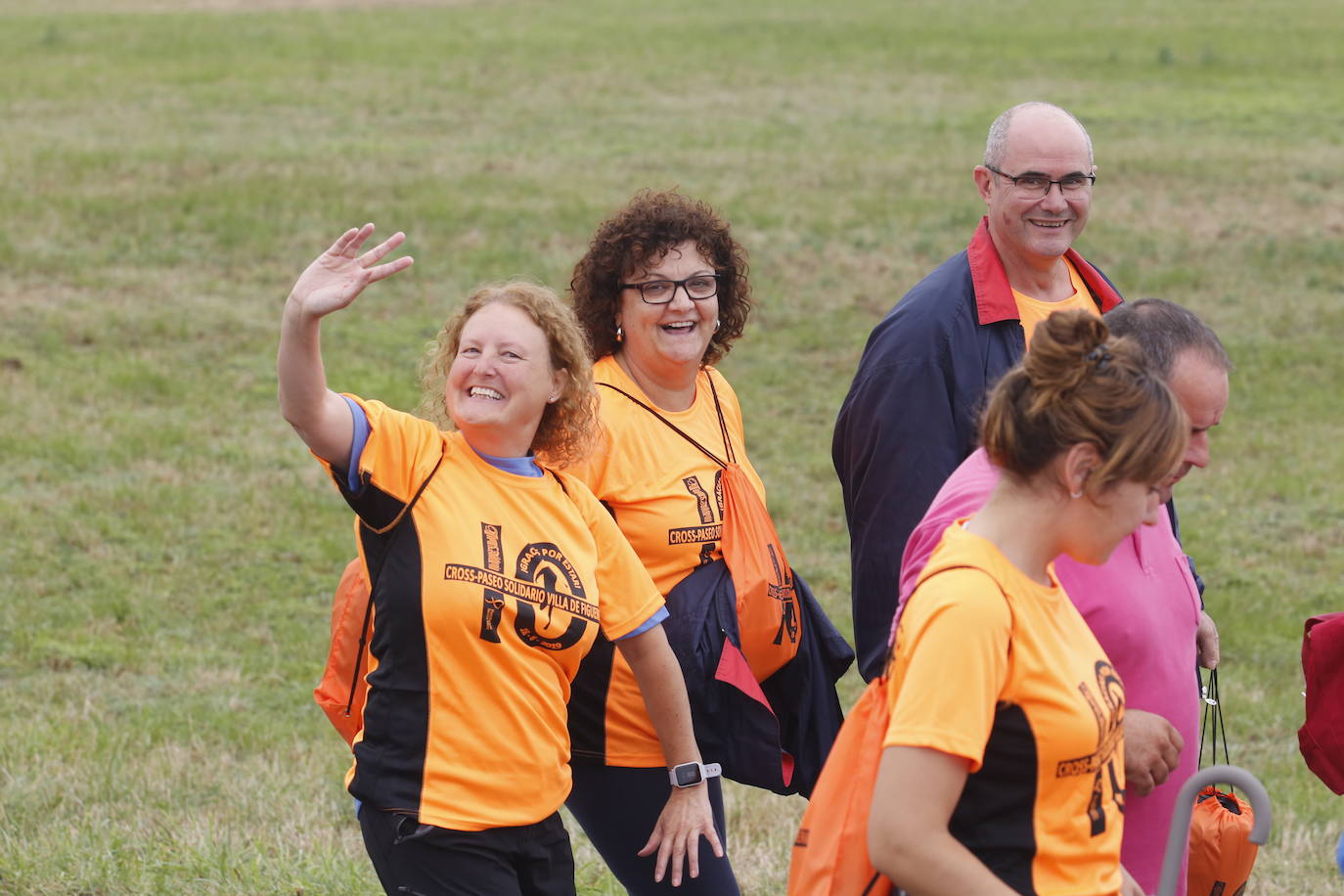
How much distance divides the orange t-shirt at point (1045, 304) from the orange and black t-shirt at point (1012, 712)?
1484mm

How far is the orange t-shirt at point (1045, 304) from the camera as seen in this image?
13.4ft

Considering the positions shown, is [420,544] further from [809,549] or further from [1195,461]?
[809,549]

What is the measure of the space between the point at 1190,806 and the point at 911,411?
4.35 ft

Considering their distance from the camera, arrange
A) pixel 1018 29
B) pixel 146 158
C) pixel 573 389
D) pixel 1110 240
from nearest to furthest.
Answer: pixel 573 389
pixel 1110 240
pixel 146 158
pixel 1018 29

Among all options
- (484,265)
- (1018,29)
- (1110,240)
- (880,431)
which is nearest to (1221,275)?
(1110,240)

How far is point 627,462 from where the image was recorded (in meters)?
4.00

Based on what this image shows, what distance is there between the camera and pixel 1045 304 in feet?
13.7

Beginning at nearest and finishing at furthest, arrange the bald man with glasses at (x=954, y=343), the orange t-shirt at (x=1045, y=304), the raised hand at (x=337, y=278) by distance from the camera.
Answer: the raised hand at (x=337, y=278) < the bald man with glasses at (x=954, y=343) < the orange t-shirt at (x=1045, y=304)

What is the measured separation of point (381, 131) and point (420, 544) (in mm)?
18653

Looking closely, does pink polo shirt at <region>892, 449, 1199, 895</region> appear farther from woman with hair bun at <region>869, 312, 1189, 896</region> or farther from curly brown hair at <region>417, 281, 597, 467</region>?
curly brown hair at <region>417, 281, 597, 467</region>

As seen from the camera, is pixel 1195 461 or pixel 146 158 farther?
pixel 146 158

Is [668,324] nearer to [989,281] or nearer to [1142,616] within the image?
[989,281]

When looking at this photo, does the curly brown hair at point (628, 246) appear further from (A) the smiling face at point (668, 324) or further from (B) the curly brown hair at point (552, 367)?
(B) the curly brown hair at point (552, 367)

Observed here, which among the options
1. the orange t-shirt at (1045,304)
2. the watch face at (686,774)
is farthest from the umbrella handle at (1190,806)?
the orange t-shirt at (1045,304)
